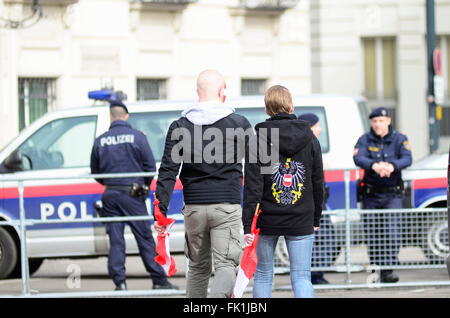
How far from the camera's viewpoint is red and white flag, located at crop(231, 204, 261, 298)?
29.2 feet

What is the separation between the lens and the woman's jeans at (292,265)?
8.93 m

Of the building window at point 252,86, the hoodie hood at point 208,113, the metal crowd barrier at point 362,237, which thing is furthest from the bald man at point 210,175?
the building window at point 252,86

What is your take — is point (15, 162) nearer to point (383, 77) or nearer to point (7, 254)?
point (7, 254)

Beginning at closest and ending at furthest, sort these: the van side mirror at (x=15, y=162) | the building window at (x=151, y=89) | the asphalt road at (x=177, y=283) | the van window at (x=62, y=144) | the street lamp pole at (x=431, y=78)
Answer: the asphalt road at (x=177, y=283) < the van side mirror at (x=15, y=162) < the van window at (x=62, y=144) < the building window at (x=151, y=89) < the street lamp pole at (x=431, y=78)

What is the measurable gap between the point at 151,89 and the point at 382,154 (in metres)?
12.7

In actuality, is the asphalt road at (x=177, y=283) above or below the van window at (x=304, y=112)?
below

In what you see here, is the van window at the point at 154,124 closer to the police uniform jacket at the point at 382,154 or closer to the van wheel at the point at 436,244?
the police uniform jacket at the point at 382,154

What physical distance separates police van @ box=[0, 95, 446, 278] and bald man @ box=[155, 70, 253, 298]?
13.6 ft

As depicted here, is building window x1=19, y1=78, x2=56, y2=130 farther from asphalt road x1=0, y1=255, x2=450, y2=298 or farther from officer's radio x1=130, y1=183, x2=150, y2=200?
officer's radio x1=130, y1=183, x2=150, y2=200

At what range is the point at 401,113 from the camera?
1375 inches

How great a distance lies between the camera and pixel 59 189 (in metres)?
13.3

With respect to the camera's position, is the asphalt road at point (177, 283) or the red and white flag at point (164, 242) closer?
the red and white flag at point (164, 242)

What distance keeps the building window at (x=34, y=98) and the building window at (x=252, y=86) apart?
16.3ft

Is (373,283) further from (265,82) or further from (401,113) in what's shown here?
(401,113)
